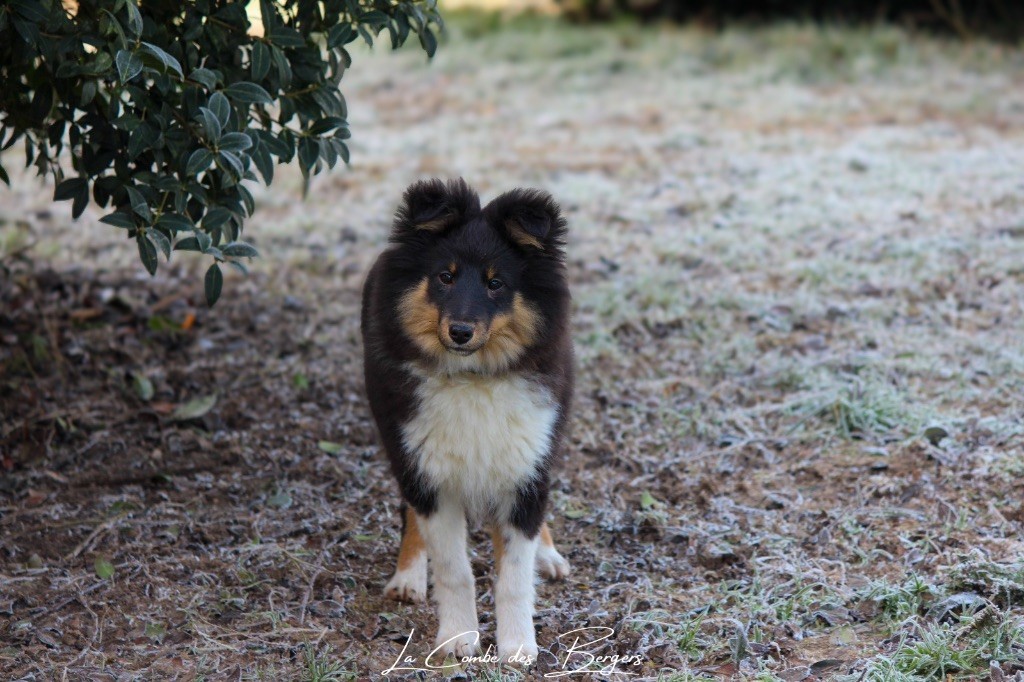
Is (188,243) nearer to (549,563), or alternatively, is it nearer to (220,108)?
(220,108)

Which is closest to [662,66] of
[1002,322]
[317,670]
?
[1002,322]

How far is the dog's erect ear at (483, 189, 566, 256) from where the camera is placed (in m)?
4.03

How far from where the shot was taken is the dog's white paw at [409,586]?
4.61 meters

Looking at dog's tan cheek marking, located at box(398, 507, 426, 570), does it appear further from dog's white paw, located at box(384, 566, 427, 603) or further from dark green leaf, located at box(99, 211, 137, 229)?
dark green leaf, located at box(99, 211, 137, 229)

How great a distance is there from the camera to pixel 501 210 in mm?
4078

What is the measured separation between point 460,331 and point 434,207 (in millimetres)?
506

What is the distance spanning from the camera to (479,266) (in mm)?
4023

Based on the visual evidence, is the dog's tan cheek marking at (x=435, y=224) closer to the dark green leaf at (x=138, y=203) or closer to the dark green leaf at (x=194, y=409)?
the dark green leaf at (x=138, y=203)

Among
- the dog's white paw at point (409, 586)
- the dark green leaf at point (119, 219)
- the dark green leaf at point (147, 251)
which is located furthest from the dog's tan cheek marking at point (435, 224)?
the dog's white paw at point (409, 586)

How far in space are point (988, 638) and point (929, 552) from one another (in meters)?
0.70

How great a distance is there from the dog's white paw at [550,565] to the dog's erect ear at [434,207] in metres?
1.48

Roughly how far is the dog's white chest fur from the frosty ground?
0.70 meters

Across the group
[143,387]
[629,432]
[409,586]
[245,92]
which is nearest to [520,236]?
[245,92]

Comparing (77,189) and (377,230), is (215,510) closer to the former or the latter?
(77,189)
